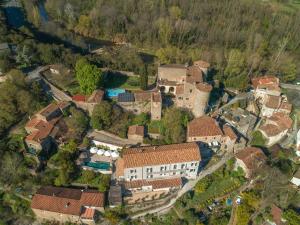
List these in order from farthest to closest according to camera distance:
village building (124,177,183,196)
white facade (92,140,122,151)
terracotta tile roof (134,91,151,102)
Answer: terracotta tile roof (134,91,151,102) → white facade (92,140,122,151) → village building (124,177,183,196)

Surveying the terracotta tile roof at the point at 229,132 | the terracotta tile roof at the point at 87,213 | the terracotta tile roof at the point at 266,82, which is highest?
the terracotta tile roof at the point at 266,82

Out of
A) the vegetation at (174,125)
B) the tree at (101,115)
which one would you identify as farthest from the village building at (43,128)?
the vegetation at (174,125)

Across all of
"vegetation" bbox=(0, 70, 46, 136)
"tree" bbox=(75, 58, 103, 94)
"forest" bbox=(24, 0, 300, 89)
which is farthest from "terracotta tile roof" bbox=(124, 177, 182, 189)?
"forest" bbox=(24, 0, 300, 89)

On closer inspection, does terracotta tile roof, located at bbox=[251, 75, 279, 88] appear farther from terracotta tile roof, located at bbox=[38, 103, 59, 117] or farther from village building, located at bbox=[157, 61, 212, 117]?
terracotta tile roof, located at bbox=[38, 103, 59, 117]

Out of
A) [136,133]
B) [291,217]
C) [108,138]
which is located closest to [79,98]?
[108,138]

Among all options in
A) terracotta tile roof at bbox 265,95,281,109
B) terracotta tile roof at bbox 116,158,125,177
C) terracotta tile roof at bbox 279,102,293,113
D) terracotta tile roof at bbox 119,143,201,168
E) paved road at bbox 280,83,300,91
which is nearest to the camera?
terracotta tile roof at bbox 119,143,201,168

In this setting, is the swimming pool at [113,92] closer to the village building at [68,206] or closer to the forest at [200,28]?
the forest at [200,28]
